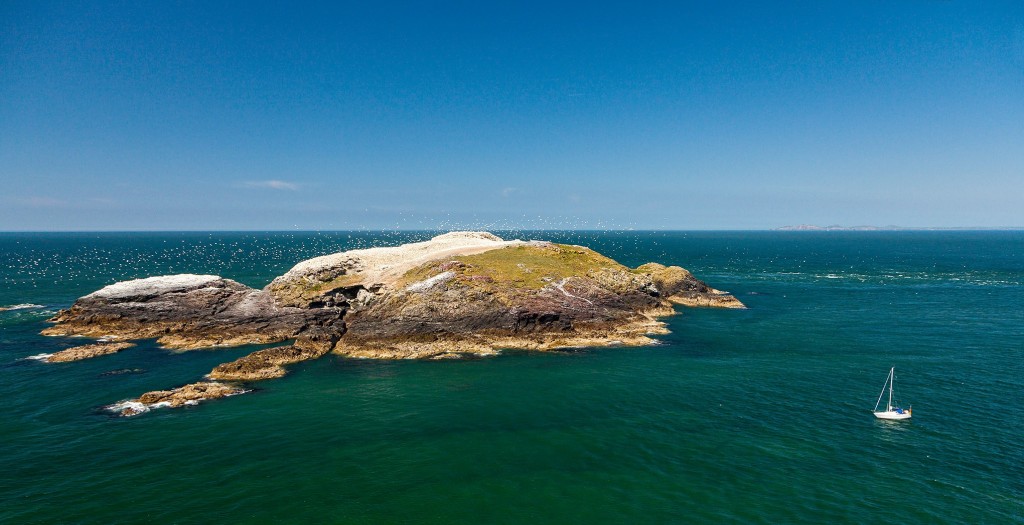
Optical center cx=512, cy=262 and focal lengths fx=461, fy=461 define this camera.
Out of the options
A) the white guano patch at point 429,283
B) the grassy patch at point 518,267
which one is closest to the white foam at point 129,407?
the white guano patch at point 429,283

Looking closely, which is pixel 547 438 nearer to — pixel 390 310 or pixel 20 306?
pixel 390 310

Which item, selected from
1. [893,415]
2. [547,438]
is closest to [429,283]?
[547,438]

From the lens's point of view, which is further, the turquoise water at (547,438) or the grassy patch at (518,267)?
the grassy patch at (518,267)

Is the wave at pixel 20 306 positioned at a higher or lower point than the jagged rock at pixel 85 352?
higher

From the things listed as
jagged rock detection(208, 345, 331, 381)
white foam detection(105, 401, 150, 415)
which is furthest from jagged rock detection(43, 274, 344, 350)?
white foam detection(105, 401, 150, 415)

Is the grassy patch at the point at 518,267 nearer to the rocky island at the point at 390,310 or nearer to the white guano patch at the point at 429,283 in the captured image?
the rocky island at the point at 390,310

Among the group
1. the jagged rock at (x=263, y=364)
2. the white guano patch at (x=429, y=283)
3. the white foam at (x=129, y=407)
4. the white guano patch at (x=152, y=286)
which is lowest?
the white foam at (x=129, y=407)

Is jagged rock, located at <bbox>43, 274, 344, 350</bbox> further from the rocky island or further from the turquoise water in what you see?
the turquoise water
